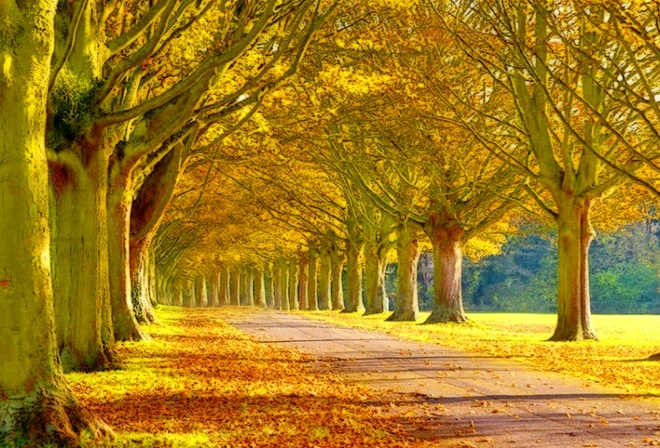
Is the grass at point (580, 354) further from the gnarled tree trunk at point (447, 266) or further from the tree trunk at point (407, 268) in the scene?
the tree trunk at point (407, 268)

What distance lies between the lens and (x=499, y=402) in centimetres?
1072

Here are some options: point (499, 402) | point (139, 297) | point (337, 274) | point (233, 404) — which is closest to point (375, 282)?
point (337, 274)

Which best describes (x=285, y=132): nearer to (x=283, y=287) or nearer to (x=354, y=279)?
(x=354, y=279)

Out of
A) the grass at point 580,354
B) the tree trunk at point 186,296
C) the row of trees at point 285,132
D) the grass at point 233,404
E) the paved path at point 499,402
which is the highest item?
the row of trees at point 285,132

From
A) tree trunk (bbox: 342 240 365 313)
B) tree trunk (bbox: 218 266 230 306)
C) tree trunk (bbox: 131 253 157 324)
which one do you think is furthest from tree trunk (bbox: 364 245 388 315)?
tree trunk (bbox: 218 266 230 306)

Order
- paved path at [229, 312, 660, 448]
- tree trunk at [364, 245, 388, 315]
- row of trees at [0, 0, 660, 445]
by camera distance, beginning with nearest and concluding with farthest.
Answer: row of trees at [0, 0, 660, 445] → paved path at [229, 312, 660, 448] → tree trunk at [364, 245, 388, 315]

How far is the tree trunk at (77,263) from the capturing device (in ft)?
42.7

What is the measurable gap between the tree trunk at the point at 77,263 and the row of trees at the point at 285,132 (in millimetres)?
33

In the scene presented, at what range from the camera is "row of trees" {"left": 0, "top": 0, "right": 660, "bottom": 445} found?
7.29 meters

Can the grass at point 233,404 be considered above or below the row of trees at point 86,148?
below

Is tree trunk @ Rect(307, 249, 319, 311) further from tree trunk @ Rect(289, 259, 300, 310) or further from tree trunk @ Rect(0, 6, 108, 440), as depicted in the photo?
tree trunk @ Rect(0, 6, 108, 440)

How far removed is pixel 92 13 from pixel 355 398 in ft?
25.9

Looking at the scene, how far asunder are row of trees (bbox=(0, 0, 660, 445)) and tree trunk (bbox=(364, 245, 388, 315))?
0.13 meters

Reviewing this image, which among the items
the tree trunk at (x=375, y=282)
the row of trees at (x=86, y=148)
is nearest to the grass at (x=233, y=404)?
the row of trees at (x=86, y=148)
